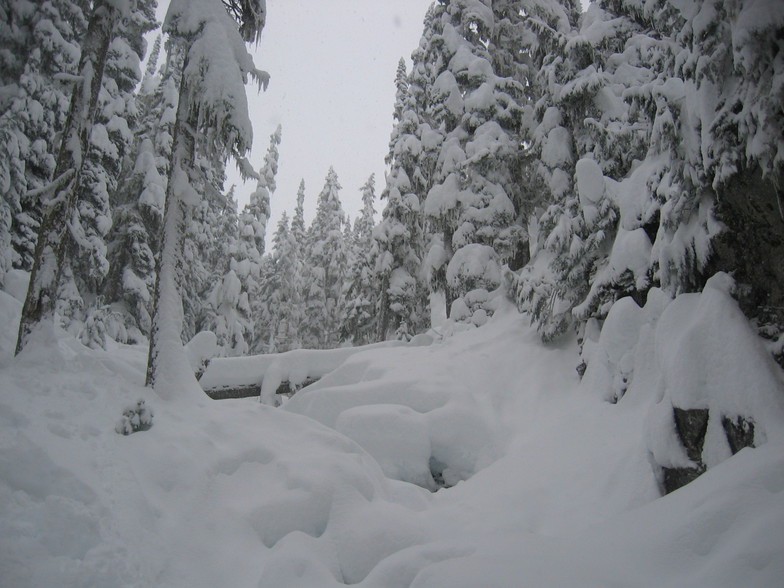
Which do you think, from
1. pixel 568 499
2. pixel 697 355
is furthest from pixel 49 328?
pixel 697 355

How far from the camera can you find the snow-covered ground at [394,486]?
3775 millimetres

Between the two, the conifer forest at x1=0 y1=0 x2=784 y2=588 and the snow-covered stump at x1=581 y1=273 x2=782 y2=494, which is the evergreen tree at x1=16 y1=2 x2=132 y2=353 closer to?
the conifer forest at x1=0 y1=0 x2=784 y2=588

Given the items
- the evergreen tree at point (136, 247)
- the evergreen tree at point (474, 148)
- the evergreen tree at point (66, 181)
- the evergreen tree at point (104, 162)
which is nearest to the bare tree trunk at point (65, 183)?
the evergreen tree at point (66, 181)

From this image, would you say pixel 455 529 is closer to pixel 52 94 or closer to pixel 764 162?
pixel 764 162

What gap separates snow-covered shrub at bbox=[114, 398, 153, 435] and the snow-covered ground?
197 millimetres

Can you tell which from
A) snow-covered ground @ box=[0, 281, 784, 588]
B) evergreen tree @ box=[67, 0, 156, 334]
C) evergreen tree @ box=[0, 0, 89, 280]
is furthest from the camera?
evergreen tree @ box=[67, 0, 156, 334]

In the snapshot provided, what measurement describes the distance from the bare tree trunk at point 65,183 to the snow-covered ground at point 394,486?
2.15ft

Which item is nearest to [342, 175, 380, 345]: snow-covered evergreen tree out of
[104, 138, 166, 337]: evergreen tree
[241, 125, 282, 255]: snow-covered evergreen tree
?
[241, 125, 282, 255]: snow-covered evergreen tree

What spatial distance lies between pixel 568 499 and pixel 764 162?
15.1 ft

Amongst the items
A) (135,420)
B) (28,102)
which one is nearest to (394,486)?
(135,420)

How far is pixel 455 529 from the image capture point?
18.8ft

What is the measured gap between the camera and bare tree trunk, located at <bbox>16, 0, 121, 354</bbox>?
24.3 ft

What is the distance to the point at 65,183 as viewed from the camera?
782 centimetres

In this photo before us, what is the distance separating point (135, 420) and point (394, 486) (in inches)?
153
